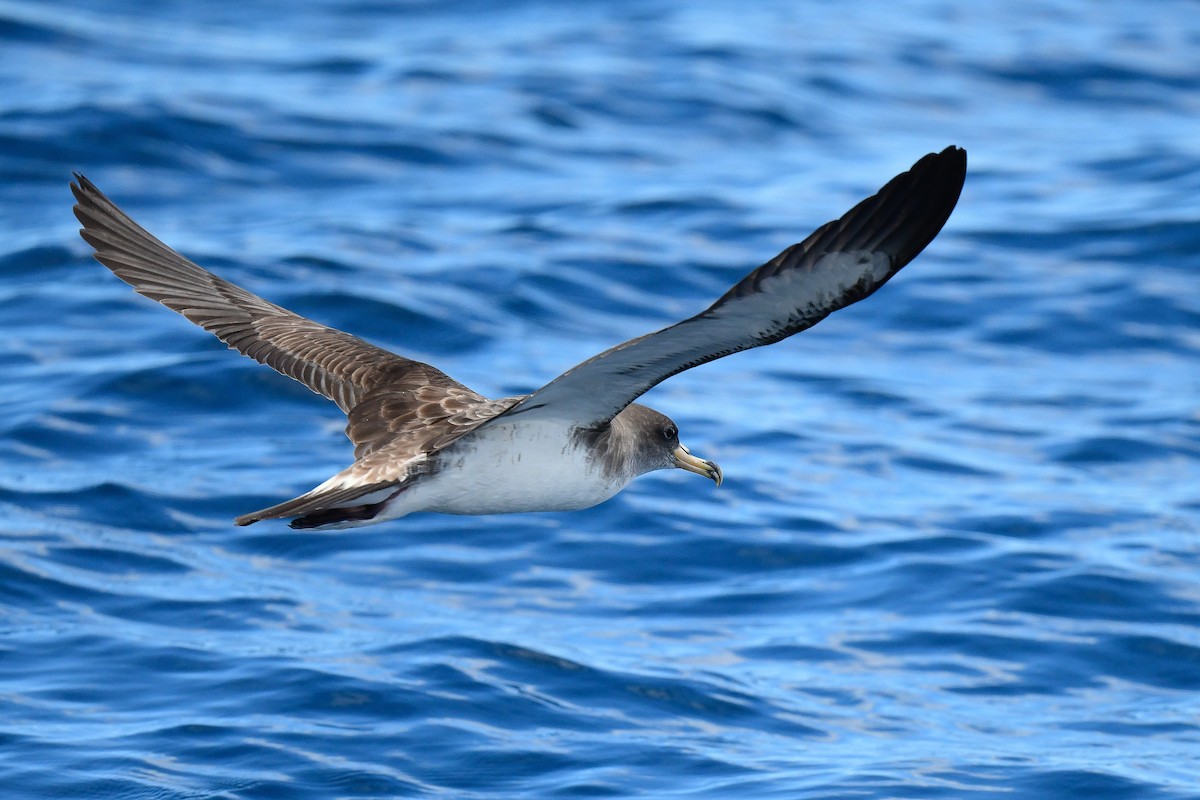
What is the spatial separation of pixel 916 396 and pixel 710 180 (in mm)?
4779

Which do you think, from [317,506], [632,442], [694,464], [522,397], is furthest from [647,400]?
[317,506]

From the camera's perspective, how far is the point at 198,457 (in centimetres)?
1188

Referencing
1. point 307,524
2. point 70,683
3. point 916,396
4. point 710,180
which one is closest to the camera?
point 307,524

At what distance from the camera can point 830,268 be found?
236 inches

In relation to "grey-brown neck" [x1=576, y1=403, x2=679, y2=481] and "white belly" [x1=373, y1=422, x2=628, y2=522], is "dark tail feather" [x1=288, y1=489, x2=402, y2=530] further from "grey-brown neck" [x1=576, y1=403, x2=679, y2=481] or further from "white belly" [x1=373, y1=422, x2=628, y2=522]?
"grey-brown neck" [x1=576, y1=403, x2=679, y2=481]

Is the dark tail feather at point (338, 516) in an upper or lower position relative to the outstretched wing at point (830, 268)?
lower

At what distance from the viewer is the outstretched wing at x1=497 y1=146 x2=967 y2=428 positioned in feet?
19.4

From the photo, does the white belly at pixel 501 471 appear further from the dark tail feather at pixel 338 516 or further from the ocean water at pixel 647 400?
the ocean water at pixel 647 400

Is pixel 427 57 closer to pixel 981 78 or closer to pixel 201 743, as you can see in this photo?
pixel 981 78

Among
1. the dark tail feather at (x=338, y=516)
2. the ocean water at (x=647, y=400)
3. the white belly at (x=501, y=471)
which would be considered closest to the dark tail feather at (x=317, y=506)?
the dark tail feather at (x=338, y=516)

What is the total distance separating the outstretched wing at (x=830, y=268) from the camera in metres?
5.91

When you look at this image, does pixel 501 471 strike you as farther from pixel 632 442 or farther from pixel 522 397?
pixel 632 442

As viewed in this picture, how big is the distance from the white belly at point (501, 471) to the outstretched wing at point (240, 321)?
48.6 inches

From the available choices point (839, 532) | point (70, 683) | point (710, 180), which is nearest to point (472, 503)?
point (70, 683)
